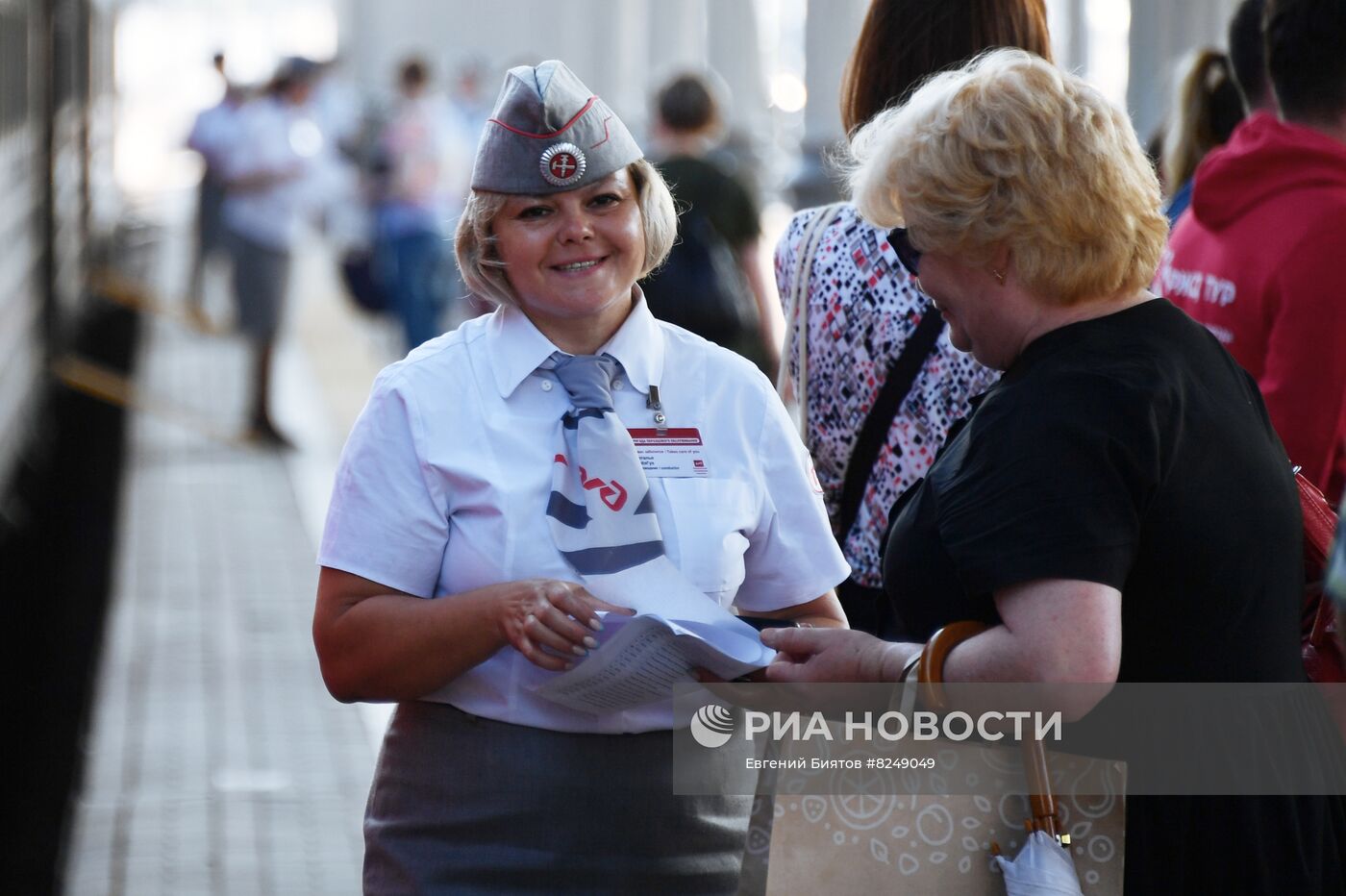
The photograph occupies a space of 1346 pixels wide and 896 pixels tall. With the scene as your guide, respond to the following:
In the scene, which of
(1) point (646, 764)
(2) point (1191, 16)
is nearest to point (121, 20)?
(2) point (1191, 16)

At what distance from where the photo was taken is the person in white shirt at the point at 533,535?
93.0 inches

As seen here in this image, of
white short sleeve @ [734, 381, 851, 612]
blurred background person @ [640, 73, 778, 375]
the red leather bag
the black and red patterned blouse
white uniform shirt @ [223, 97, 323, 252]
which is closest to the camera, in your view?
the red leather bag

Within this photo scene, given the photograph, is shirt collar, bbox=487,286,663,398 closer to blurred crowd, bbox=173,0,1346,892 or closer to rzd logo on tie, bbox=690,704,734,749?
blurred crowd, bbox=173,0,1346,892

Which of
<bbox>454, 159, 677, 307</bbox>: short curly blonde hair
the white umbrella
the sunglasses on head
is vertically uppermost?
the sunglasses on head

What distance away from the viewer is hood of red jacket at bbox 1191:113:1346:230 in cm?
328

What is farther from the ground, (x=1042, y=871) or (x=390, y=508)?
(x=390, y=508)

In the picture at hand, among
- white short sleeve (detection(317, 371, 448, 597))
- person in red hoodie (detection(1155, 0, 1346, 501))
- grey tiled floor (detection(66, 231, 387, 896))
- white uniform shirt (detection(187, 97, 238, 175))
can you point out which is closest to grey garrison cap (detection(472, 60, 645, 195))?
white short sleeve (detection(317, 371, 448, 597))

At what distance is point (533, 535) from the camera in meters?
2.36

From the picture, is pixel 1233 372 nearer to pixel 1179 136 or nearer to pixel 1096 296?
pixel 1096 296

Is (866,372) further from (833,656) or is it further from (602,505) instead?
(833,656)

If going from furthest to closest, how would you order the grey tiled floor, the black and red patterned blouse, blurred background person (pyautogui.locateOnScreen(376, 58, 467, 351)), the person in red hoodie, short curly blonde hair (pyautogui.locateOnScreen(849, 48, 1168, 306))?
blurred background person (pyautogui.locateOnScreen(376, 58, 467, 351)) → the grey tiled floor → the person in red hoodie → the black and red patterned blouse → short curly blonde hair (pyautogui.locateOnScreen(849, 48, 1168, 306))

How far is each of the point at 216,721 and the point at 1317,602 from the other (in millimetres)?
4243

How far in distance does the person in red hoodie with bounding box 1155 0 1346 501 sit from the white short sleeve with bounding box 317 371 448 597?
151cm

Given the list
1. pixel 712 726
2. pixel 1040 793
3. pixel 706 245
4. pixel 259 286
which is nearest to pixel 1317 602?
pixel 1040 793
